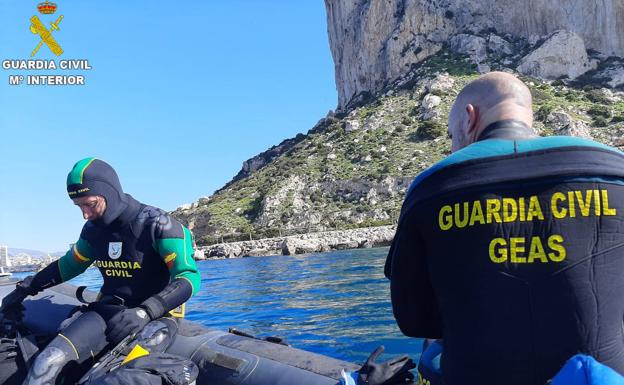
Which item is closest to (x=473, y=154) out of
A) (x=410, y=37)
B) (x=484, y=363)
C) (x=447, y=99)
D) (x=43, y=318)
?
(x=484, y=363)

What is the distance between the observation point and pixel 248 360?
3.19 metres

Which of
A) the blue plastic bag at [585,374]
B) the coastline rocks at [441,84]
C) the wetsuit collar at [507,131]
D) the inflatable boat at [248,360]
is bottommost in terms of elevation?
the inflatable boat at [248,360]

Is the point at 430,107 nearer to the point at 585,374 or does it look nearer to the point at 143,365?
the point at 143,365

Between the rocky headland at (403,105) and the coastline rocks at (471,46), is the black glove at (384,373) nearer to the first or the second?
the rocky headland at (403,105)

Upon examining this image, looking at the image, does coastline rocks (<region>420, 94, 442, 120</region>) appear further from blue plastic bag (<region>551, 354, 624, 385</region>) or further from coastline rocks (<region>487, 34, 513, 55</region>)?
blue plastic bag (<region>551, 354, 624, 385</region>)

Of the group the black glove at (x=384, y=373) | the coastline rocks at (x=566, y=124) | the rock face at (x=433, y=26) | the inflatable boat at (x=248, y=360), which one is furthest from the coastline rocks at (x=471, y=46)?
the black glove at (x=384, y=373)

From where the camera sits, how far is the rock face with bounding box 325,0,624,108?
183ft

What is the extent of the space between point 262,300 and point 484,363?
9598mm

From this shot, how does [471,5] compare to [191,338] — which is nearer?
[191,338]

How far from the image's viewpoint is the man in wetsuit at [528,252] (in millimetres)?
1231

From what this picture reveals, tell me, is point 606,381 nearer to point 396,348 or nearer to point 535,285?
point 535,285

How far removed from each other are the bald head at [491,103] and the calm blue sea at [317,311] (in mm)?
4253

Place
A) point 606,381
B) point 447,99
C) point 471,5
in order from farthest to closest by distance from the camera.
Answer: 1. point 471,5
2. point 447,99
3. point 606,381

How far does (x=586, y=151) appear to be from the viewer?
1240 mm
